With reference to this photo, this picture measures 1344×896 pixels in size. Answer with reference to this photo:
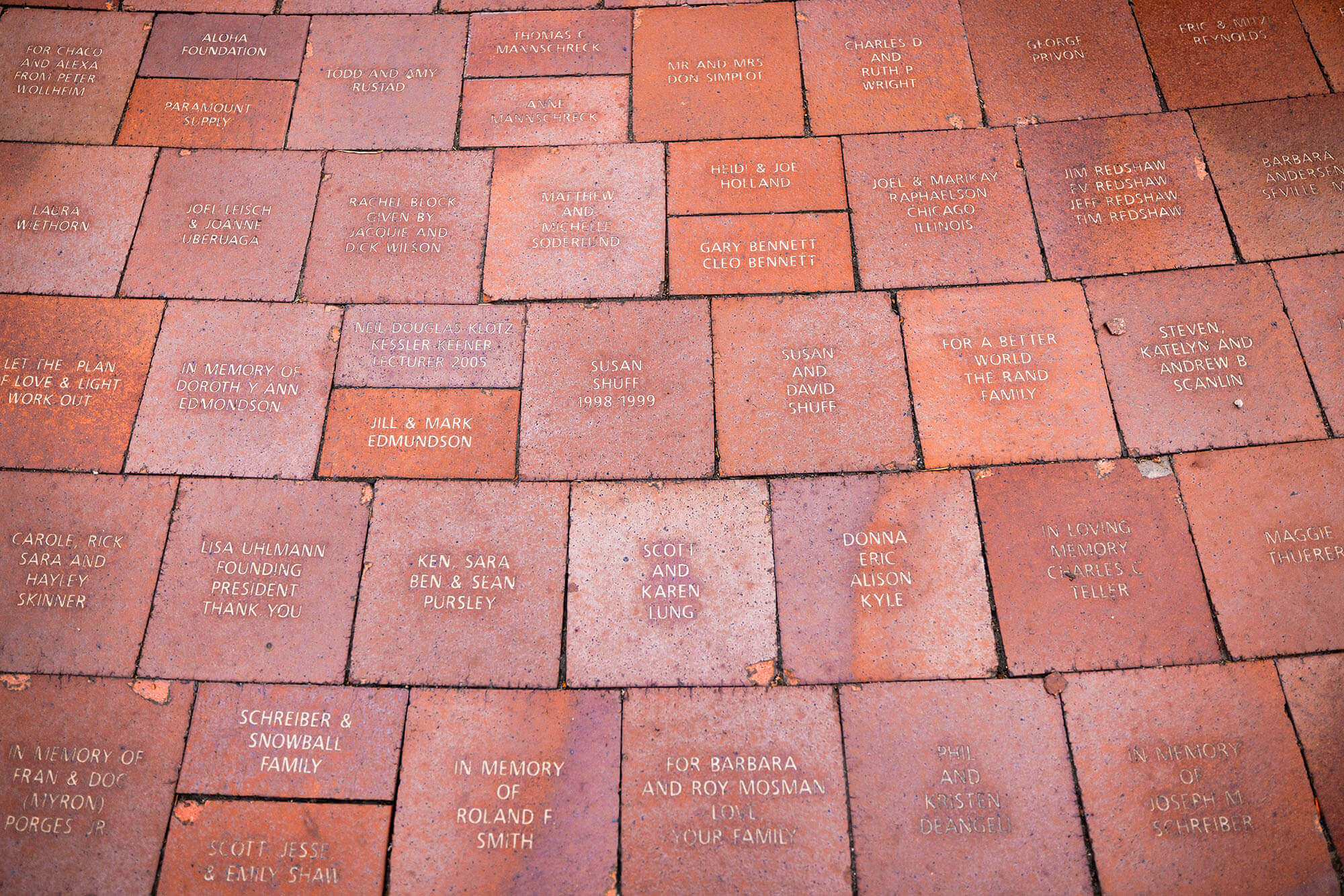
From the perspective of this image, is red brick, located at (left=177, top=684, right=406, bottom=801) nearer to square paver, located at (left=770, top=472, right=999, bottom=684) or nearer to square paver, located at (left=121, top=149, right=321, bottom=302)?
square paver, located at (left=770, top=472, right=999, bottom=684)

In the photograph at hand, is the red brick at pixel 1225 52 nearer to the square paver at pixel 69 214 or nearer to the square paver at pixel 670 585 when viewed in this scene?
the square paver at pixel 670 585

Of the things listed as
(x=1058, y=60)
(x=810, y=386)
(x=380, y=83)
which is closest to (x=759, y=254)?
(x=810, y=386)

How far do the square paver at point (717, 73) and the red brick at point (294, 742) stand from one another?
122 inches

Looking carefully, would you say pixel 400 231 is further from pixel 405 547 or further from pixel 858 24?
pixel 858 24

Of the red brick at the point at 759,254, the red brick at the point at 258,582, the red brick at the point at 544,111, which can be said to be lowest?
the red brick at the point at 258,582

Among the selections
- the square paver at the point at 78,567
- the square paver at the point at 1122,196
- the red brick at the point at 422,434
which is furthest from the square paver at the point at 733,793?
the square paver at the point at 1122,196

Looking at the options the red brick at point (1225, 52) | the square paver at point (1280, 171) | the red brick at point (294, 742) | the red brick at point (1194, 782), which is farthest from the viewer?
the red brick at point (1225, 52)

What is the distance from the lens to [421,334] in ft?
11.2

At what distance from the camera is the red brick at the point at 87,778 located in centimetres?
282

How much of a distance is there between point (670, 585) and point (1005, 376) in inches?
71.9

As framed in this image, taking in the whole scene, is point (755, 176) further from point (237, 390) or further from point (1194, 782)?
point (1194, 782)

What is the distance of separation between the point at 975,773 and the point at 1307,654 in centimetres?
148

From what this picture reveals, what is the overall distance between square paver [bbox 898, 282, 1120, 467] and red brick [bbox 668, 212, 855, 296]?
414 millimetres

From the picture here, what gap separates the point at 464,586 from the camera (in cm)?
308
